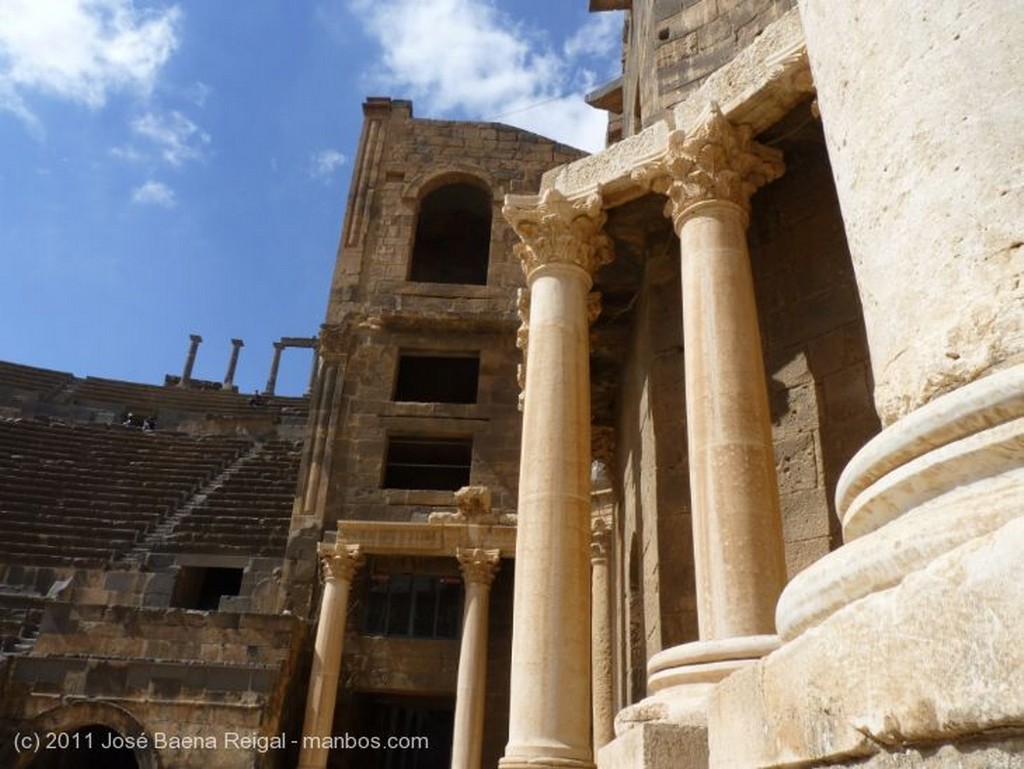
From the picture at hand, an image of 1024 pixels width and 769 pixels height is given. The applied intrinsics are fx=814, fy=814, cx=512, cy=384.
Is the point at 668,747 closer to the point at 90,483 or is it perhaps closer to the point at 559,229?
the point at 559,229

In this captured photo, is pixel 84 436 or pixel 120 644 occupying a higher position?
pixel 84 436

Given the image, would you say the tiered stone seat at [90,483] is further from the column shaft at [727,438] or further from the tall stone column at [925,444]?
the tall stone column at [925,444]

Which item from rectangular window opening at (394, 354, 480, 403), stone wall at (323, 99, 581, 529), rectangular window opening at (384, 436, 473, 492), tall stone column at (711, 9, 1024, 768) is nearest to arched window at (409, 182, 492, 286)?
stone wall at (323, 99, 581, 529)

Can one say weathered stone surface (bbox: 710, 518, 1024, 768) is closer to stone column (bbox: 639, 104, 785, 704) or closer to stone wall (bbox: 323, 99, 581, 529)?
stone column (bbox: 639, 104, 785, 704)

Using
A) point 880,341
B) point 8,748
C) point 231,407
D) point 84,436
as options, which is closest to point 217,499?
point 84,436

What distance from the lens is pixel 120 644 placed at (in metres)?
13.4

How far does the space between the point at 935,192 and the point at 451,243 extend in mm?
24918

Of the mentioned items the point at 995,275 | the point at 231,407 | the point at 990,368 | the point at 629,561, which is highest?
the point at 231,407

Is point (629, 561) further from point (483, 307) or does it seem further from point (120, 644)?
point (483, 307)

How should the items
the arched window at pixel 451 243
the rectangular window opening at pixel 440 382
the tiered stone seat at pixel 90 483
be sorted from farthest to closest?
1. the arched window at pixel 451 243
2. the rectangular window opening at pixel 440 382
3. the tiered stone seat at pixel 90 483

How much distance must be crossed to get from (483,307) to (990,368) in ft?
62.2

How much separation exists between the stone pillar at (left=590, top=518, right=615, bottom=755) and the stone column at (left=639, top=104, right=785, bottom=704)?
20.3 feet

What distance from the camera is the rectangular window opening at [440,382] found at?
2309 cm

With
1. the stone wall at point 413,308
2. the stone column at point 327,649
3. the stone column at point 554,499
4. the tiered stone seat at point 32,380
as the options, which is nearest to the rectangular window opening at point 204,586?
the stone column at point 327,649
